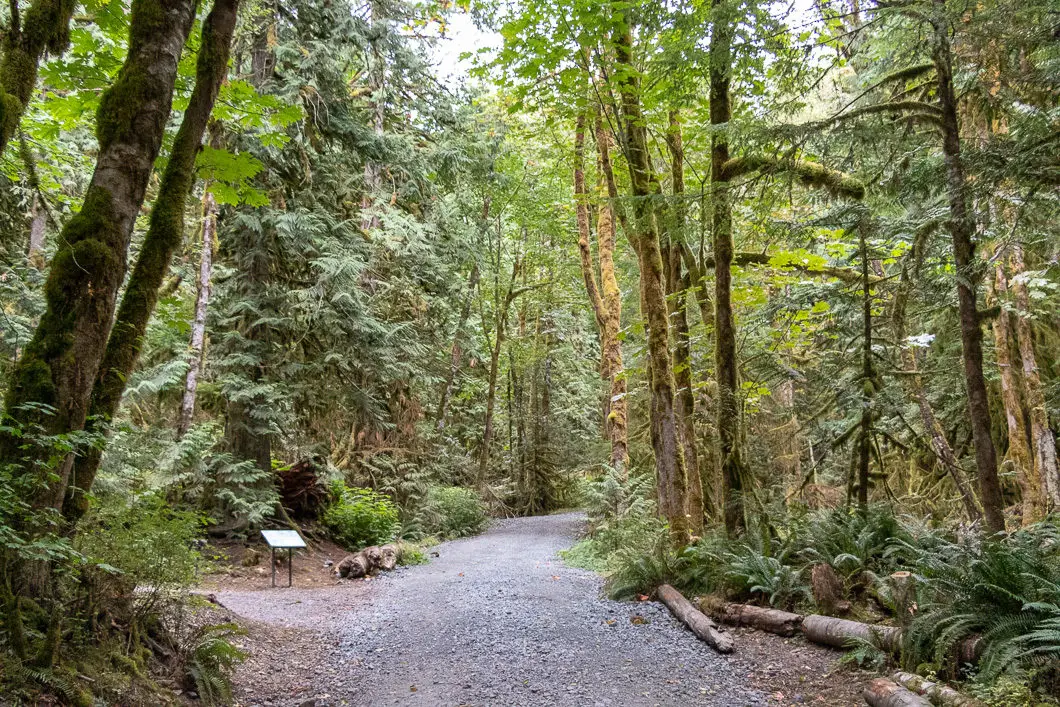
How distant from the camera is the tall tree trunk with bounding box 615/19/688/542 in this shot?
859 centimetres

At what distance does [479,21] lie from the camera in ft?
52.7

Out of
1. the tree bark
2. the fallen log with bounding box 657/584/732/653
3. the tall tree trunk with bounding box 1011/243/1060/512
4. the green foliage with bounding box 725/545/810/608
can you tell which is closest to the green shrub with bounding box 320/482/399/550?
the tree bark

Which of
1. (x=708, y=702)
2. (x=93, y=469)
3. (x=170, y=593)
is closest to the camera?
(x=93, y=469)

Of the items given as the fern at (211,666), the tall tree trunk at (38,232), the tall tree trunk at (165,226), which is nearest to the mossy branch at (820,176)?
the tall tree trunk at (165,226)

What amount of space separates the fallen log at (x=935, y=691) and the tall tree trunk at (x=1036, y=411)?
282 inches

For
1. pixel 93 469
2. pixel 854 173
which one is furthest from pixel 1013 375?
pixel 93 469

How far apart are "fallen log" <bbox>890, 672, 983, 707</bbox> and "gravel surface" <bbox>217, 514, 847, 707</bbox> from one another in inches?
21.1

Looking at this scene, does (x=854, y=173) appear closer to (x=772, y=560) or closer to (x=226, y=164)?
(x=772, y=560)

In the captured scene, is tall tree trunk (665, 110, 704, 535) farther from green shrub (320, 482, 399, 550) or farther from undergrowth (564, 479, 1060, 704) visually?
green shrub (320, 482, 399, 550)

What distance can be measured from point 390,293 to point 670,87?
10586 millimetres

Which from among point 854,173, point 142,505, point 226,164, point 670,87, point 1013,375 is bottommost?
point 142,505

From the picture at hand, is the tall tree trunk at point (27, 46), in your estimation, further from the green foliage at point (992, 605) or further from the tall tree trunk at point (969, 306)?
the tall tree trunk at point (969, 306)

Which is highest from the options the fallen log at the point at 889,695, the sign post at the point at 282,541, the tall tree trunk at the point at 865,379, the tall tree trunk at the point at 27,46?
the tall tree trunk at the point at 27,46

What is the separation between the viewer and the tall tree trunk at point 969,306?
18.9ft
